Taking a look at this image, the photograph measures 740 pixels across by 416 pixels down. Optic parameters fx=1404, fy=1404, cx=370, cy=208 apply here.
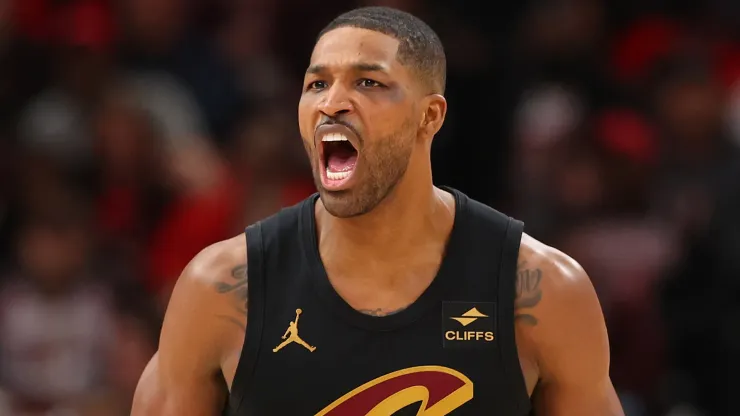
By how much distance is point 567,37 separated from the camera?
775 centimetres

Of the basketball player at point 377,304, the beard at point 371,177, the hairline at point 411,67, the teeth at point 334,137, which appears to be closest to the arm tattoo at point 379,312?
the basketball player at point 377,304

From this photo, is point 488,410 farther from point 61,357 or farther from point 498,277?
point 61,357

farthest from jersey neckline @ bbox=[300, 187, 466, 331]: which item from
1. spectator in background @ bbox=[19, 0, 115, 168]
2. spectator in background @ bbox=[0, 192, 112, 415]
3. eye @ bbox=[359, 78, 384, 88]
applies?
spectator in background @ bbox=[19, 0, 115, 168]

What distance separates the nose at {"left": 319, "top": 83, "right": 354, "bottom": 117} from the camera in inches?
143

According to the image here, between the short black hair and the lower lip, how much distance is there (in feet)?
1.10

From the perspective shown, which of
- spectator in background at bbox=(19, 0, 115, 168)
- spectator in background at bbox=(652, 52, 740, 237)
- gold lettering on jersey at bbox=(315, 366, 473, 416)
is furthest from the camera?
spectator in background at bbox=(19, 0, 115, 168)

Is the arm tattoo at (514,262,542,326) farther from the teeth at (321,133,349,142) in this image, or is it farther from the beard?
the teeth at (321,133,349,142)

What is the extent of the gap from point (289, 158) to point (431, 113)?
3130 millimetres

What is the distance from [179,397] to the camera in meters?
3.82

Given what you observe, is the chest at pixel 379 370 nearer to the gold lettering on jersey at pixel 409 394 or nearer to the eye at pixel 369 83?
the gold lettering on jersey at pixel 409 394

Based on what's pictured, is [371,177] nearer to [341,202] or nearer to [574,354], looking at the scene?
[341,202]

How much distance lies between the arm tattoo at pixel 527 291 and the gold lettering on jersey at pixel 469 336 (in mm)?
90

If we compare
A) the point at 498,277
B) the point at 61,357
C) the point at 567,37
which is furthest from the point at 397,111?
the point at 567,37

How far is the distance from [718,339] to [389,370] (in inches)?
127
